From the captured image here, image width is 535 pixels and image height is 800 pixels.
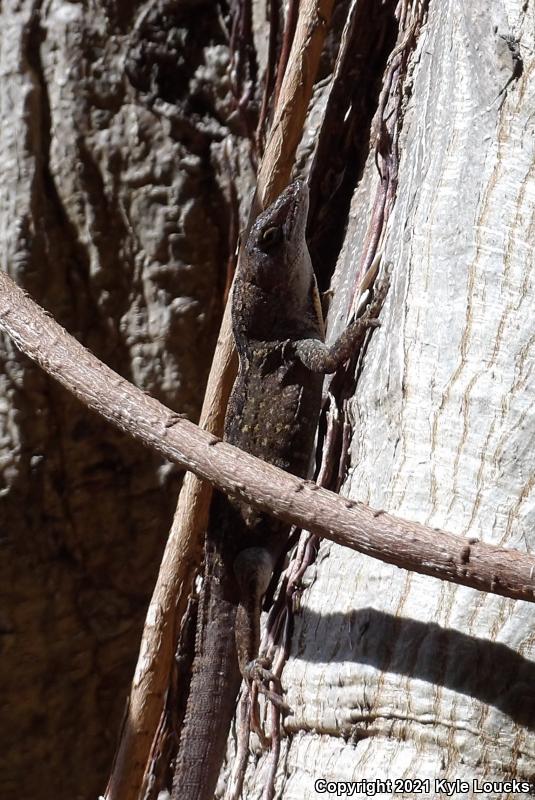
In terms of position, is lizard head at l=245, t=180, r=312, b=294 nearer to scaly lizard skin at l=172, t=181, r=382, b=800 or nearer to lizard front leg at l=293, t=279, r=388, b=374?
scaly lizard skin at l=172, t=181, r=382, b=800

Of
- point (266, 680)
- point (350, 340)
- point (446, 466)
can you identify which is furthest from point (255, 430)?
point (446, 466)

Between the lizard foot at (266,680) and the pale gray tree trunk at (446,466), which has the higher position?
the pale gray tree trunk at (446,466)

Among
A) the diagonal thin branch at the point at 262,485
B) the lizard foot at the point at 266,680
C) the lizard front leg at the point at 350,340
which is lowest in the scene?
the lizard foot at the point at 266,680

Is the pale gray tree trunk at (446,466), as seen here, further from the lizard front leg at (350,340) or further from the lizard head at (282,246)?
the lizard head at (282,246)

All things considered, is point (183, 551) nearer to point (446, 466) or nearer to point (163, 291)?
point (446, 466)

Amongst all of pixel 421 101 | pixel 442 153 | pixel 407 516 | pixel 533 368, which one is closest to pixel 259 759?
pixel 407 516

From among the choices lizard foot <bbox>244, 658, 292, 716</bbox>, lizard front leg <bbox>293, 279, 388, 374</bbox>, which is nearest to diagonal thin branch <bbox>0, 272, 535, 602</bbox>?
lizard foot <bbox>244, 658, 292, 716</bbox>

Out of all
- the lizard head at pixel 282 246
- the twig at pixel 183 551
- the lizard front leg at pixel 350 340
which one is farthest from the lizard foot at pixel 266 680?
the lizard head at pixel 282 246
